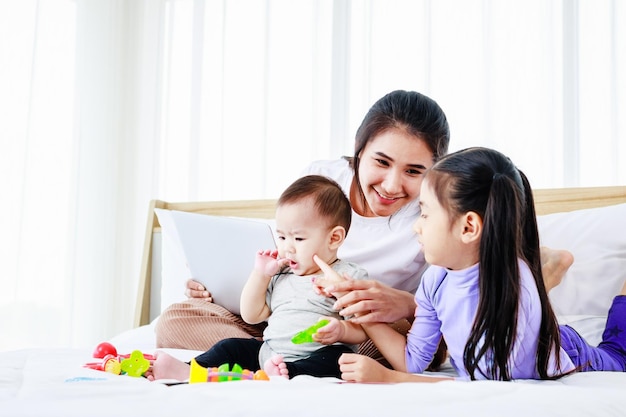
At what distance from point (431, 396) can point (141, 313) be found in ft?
6.43

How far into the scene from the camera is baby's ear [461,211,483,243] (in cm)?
125

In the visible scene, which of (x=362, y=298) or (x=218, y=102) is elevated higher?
(x=218, y=102)

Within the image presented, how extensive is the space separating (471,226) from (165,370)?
63cm

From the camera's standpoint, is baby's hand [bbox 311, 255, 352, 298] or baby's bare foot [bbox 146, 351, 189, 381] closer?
baby's bare foot [bbox 146, 351, 189, 381]

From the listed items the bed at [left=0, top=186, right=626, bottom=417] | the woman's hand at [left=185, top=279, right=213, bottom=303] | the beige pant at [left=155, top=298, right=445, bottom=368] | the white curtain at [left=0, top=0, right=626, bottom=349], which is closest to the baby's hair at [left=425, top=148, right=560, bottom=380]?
the bed at [left=0, top=186, right=626, bottom=417]

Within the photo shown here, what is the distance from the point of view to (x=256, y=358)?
1.47 meters

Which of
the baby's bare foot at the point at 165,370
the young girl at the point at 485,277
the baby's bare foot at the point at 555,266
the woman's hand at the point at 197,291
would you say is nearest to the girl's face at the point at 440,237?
the young girl at the point at 485,277

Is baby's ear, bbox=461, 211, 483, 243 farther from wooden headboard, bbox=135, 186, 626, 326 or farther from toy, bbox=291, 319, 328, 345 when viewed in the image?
wooden headboard, bbox=135, 186, 626, 326

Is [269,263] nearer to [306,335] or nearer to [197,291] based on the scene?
[306,335]

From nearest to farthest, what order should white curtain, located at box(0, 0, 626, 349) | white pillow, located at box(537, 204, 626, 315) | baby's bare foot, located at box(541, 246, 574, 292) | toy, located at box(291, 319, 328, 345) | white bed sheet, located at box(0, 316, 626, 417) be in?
white bed sheet, located at box(0, 316, 626, 417), toy, located at box(291, 319, 328, 345), baby's bare foot, located at box(541, 246, 574, 292), white pillow, located at box(537, 204, 626, 315), white curtain, located at box(0, 0, 626, 349)

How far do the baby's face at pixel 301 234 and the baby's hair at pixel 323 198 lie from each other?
2cm

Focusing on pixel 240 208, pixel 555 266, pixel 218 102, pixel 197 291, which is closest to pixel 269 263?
pixel 197 291

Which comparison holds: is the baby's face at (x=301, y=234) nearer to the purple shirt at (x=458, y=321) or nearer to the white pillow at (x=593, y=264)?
the purple shirt at (x=458, y=321)

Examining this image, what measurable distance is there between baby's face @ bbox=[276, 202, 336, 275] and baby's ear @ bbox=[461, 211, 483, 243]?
1.16 feet
